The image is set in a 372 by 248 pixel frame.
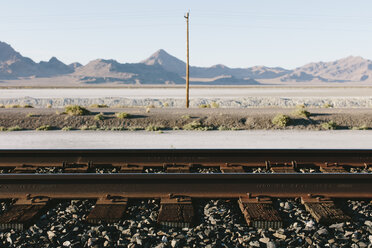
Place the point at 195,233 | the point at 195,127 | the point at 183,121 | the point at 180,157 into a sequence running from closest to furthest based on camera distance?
the point at 195,233, the point at 180,157, the point at 195,127, the point at 183,121

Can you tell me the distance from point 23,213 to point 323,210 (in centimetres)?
403

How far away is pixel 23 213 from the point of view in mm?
4422

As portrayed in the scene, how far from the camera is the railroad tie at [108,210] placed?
4258 millimetres

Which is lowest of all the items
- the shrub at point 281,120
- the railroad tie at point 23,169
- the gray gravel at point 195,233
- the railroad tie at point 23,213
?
the shrub at point 281,120

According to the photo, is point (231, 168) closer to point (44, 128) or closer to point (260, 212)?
point (260, 212)

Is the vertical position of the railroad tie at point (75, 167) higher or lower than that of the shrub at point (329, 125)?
higher

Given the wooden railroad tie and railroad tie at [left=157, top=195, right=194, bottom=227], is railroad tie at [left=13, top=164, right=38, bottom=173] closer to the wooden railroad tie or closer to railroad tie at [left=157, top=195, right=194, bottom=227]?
railroad tie at [left=157, top=195, right=194, bottom=227]

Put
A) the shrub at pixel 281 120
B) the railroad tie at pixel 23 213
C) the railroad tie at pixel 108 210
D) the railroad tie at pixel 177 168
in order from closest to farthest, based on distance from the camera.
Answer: the railroad tie at pixel 23 213 < the railroad tie at pixel 108 210 < the railroad tie at pixel 177 168 < the shrub at pixel 281 120

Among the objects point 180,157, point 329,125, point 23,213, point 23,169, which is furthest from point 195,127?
point 23,213

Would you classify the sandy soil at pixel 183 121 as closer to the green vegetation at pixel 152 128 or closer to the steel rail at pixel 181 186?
the green vegetation at pixel 152 128

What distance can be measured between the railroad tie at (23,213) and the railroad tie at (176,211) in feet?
5.42

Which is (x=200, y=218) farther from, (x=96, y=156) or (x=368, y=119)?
(x=368, y=119)

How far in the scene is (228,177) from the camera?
5.22 metres

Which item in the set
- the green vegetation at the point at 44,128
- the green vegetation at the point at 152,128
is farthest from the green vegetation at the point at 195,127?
the green vegetation at the point at 44,128
